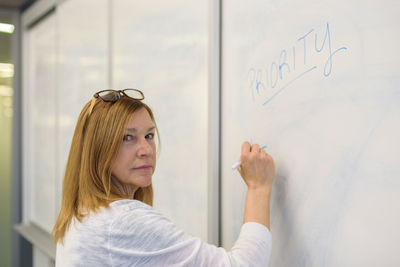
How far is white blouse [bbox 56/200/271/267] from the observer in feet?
2.68

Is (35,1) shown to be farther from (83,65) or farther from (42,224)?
(42,224)

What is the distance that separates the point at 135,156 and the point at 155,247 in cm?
22

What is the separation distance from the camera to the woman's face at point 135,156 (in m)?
0.94

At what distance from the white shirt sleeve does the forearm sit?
0.32ft

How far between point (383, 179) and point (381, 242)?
113 mm

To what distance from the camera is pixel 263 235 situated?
881 mm

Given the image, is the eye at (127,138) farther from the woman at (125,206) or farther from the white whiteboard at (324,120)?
the white whiteboard at (324,120)

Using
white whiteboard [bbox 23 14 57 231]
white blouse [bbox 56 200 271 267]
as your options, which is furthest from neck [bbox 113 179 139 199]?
white whiteboard [bbox 23 14 57 231]

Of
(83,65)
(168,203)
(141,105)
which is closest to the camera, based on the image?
(141,105)

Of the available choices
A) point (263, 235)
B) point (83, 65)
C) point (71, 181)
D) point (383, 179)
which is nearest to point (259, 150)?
point (263, 235)

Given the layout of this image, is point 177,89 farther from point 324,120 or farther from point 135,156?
point 324,120

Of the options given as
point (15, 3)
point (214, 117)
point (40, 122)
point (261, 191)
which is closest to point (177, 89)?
point (214, 117)

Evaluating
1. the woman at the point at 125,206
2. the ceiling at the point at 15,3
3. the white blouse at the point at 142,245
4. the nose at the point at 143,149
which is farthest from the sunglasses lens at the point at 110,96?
the ceiling at the point at 15,3

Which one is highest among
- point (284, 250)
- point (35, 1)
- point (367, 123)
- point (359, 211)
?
point (35, 1)
